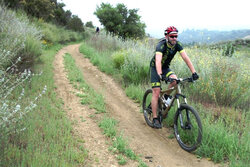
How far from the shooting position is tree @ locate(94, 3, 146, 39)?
20484 mm

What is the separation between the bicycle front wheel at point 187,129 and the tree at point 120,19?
17.2 m

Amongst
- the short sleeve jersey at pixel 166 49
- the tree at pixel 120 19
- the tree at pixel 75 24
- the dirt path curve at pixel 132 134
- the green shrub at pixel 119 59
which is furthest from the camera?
the tree at pixel 75 24

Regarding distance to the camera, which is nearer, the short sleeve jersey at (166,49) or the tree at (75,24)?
A: the short sleeve jersey at (166,49)

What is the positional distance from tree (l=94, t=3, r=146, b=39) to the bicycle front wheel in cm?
1721

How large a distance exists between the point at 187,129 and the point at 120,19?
18.2 meters

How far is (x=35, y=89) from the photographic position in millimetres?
6258

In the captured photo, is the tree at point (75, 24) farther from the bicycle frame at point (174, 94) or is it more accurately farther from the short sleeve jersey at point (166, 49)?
the bicycle frame at point (174, 94)

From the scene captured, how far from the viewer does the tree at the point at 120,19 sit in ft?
67.2

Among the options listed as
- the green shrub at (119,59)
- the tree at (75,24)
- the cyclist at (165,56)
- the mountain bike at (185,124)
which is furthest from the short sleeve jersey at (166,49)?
the tree at (75,24)

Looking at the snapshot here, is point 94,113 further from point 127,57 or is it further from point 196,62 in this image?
point 127,57

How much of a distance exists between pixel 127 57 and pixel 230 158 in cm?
679

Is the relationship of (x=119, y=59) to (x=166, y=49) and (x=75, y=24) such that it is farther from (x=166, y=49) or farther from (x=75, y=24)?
(x=75, y=24)

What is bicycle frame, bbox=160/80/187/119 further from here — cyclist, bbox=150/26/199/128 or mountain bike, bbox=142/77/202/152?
cyclist, bbox=150/26/199/128

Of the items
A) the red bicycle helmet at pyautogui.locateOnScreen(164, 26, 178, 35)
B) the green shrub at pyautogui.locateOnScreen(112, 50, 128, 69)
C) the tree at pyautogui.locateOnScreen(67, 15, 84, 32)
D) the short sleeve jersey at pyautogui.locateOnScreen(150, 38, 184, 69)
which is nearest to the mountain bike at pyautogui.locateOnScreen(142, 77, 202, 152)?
the short sleeve jersey at pyautogui.locateOnScreen(150, 38, 184, 69)
